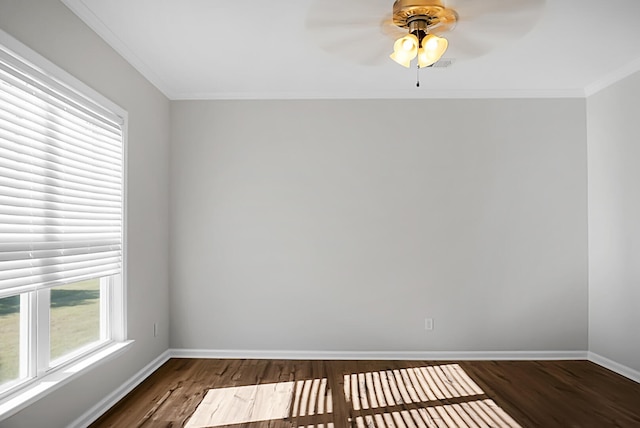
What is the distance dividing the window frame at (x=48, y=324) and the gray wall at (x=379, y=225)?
1.15 m

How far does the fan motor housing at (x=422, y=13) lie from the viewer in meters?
2.83

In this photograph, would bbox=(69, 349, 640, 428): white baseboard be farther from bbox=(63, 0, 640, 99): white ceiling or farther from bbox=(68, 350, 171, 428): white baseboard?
bbox=(63, 0, 640, 99): white ceiling

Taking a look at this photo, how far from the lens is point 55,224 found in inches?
112

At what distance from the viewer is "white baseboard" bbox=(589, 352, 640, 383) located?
4.12m

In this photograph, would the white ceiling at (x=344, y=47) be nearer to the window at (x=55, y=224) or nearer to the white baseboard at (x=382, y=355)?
the window at (x=55, y=224)

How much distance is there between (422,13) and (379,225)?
241 centimetres

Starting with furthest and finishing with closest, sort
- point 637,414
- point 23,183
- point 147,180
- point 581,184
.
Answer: point 581,184, point 147,180, point 637,414, point 23,183

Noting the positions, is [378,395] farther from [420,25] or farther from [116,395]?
[420,25]

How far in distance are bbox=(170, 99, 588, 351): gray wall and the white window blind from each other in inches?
52.9

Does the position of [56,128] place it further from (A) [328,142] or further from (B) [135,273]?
(A) [328,142]

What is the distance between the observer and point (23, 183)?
2541 millimetres

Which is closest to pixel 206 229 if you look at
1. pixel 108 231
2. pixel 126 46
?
pixel 108 231

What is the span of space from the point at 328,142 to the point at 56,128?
106 inches

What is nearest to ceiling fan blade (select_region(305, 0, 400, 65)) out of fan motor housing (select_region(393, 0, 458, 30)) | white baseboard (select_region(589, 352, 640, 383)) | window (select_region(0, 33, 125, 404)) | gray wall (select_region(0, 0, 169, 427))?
fan motor housing (select_region(393, 0, 458, 30))
